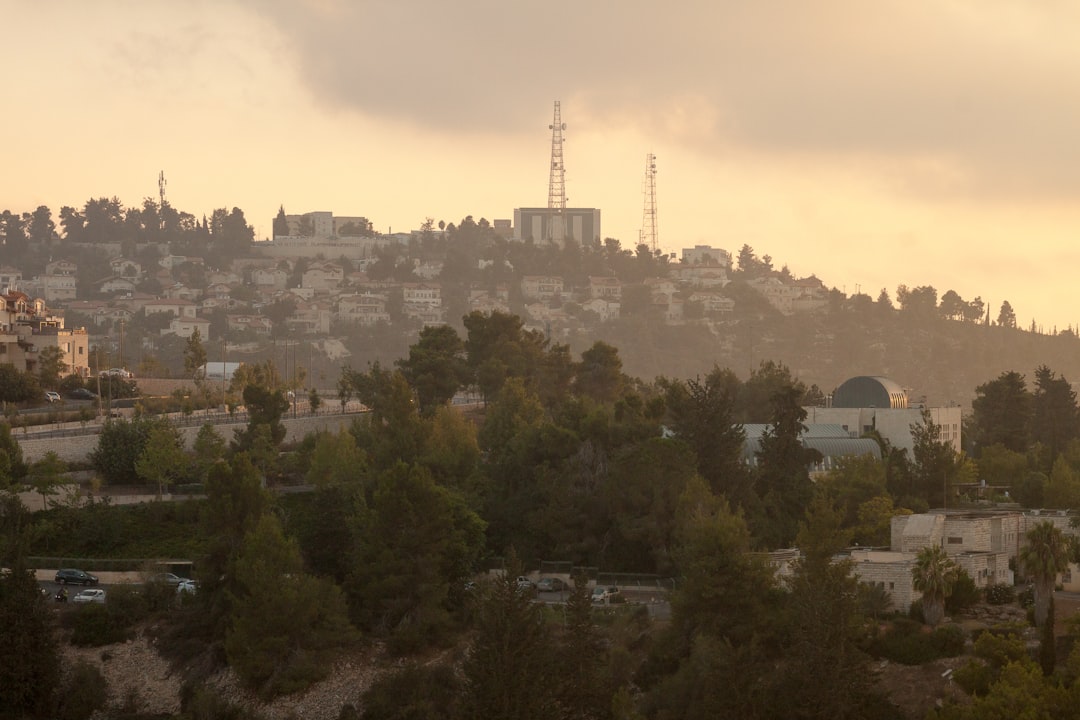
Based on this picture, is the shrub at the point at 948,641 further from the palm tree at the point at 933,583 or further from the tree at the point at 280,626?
the tree at the point at 280,626

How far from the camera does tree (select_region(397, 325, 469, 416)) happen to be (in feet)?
212

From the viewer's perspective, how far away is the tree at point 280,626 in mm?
39094

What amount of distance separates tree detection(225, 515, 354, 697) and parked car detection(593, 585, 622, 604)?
6880 millimetres

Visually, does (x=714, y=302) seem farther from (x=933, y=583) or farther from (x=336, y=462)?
(x=933, y=583)

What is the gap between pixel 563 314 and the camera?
173750 mm

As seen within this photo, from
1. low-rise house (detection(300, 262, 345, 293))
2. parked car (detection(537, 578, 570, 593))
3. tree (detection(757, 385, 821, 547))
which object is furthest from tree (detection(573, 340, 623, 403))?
low-rise house (detection(300, 262, 345, 293))

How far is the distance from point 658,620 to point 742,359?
12512 centimetres

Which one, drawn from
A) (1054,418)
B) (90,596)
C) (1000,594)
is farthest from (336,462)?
(1054,418)

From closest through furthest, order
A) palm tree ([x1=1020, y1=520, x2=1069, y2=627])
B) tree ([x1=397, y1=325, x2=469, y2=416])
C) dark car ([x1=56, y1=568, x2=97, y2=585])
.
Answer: palm tree ([x1=1020, y1=520, x2=1069, y2=627]) < dark car ([x1=56, y1=568, x2=97, y2=585]) < tree ([x1=397, y1=325, x2=469, y2=416])

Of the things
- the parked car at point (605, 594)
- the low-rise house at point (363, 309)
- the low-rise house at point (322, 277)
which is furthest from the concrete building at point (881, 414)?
the low-rise house at point (322, 277)

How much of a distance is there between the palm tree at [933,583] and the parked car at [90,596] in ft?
73.7

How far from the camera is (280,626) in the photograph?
39.5 m

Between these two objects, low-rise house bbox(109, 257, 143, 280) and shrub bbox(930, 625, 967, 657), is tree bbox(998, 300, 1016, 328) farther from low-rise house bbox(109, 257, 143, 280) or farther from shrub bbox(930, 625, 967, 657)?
shrub bbox(930, 625, 967, 657)

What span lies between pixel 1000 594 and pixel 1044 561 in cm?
320
